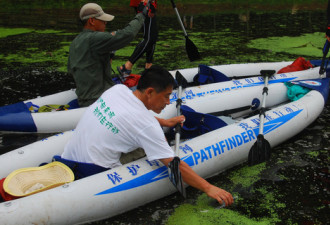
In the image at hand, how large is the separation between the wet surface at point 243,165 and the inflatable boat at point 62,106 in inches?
6.9

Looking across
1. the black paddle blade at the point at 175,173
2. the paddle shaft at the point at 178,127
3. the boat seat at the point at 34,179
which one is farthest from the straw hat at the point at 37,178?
the paddle shaft at the point at 178,127

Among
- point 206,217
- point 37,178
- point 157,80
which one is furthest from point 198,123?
point 37,178

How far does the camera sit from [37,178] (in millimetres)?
2596

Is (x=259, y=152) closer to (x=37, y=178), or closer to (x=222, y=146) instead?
(x=222, y=146)

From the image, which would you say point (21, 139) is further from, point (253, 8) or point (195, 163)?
point (253, 8)

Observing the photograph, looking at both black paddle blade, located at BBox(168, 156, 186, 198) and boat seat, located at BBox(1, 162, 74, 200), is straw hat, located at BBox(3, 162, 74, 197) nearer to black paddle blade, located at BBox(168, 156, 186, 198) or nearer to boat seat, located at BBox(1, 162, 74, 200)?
boat seat, located at BBox(1, 162, 74, 200)

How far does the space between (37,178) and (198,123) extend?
1705 mm

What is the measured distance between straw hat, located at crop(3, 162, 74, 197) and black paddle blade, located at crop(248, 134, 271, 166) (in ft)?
5.26

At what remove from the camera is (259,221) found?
270cm

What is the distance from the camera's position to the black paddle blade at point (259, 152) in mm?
3236

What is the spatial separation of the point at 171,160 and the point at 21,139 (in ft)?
7.31

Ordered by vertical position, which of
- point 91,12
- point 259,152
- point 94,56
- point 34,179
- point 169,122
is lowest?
point 259,152

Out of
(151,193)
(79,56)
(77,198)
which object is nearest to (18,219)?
(77,198)

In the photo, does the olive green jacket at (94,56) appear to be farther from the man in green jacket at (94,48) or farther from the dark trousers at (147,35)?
the dark trousers at (147,35)
